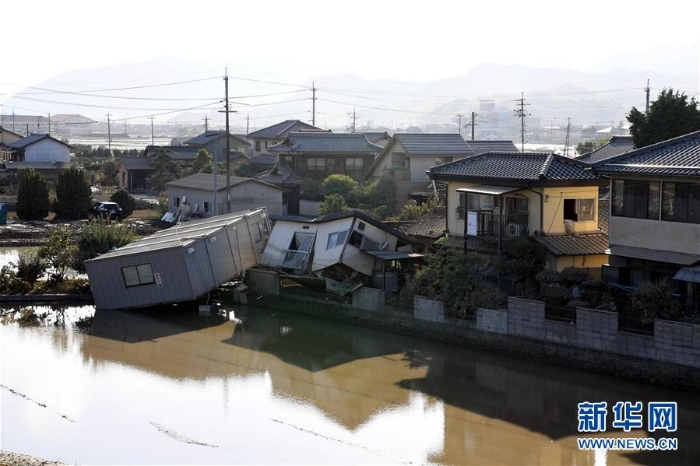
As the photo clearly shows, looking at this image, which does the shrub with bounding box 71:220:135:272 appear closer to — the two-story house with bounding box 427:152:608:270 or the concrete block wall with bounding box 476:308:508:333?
the two-story house with bounding box 427:152:608:270

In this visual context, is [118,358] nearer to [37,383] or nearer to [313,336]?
[37,383]

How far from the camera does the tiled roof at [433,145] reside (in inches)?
1531

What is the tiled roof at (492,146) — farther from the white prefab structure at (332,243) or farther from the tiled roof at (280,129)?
the tiled roof at (280,129)

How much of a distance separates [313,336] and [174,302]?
15.0 ft

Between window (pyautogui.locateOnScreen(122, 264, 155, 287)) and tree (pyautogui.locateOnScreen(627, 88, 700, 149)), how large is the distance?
14.6 meters

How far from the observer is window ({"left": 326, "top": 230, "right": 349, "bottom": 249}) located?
2334 cm

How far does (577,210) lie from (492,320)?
459 centimetres

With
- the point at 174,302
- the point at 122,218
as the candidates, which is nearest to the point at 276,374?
the point at 174,302

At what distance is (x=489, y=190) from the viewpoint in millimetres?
22344

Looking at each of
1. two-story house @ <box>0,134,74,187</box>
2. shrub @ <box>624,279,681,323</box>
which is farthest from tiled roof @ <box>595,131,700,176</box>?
two-story house @ <box>0,134,74,187</box>

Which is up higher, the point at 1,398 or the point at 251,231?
the point at 251,231

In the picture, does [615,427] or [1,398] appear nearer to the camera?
[615,427]

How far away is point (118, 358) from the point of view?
19.7 meters

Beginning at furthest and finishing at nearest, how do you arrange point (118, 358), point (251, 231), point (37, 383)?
1. point (251, 231)
2. point (118, 358)
3. point (37, 383)
